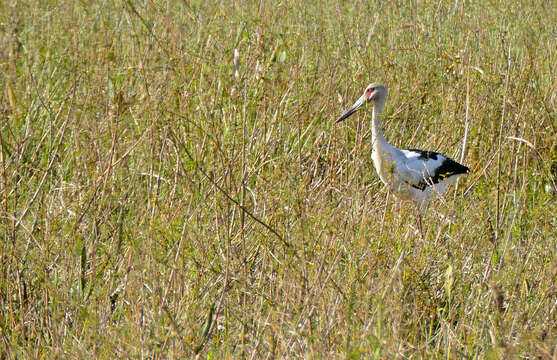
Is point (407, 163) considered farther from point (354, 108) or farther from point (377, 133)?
point (354, 108)

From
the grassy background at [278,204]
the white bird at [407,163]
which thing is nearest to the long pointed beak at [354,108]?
the white bird at [407,163]

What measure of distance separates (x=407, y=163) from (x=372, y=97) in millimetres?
447

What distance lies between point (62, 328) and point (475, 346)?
1.47 metres

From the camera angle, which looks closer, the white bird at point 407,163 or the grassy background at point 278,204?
the grassy background at point 278,204

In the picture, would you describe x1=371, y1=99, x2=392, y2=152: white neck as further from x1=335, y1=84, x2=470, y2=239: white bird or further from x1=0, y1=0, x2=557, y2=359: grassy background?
x1=0, y1=0, x2=557, y2=359: grassy background

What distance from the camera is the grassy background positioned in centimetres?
255

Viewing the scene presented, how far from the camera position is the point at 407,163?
14.7ft

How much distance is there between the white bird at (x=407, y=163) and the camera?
170 inches

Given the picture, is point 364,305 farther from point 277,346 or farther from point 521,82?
point 521,82

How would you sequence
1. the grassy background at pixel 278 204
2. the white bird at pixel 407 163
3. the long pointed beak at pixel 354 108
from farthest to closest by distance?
the long pointed beak at pixel 354 108
the white bird at pixel 407 163
the grassy background at pixel 278 204

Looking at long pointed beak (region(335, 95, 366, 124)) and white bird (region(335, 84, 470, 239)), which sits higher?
long pointed beak (region(335, 95, 366, 124))

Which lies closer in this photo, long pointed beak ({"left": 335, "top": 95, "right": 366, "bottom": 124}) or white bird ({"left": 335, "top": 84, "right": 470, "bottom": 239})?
white bird ({"left": 335, "top": 84, "right": 470, "bottom": 239})

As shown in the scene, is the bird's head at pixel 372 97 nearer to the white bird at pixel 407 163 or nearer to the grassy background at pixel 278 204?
the white bird at pixel 407 163

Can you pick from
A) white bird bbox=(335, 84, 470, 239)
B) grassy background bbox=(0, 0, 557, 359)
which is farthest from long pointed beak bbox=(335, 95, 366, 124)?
grassy background bbox=(0, 0, 557, 359)
